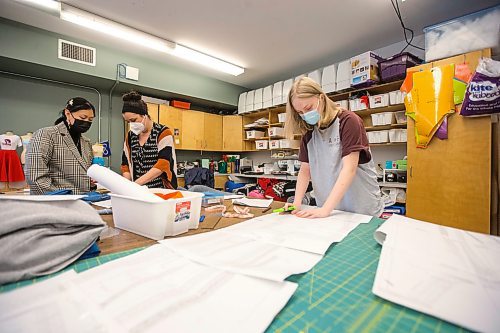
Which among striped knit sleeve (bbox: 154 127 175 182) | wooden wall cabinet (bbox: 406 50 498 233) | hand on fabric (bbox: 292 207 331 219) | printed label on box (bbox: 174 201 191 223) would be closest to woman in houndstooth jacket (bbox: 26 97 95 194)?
striped knit sleeve (bbox: 154 127 175 182)

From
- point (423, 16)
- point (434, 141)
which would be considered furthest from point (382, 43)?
point (434, 141)

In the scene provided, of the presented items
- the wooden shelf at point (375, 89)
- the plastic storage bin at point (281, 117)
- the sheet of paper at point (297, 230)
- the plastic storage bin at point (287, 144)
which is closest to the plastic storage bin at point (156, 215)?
the sheet of paper at point (297, 230)

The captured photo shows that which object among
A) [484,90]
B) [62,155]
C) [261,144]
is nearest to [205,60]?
[261,144]

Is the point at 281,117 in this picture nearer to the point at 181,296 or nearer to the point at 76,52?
the point at 76,52

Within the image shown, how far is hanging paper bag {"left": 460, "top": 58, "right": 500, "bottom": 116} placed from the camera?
2174 mm

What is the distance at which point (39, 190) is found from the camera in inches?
66.1

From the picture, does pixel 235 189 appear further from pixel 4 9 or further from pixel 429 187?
pixel 4 9

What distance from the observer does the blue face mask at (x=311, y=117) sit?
142cm

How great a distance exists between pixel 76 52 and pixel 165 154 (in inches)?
105

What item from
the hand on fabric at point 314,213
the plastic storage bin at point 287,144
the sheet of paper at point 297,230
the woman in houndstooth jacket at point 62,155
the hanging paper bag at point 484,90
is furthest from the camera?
the plastic storage bin at point 287,144

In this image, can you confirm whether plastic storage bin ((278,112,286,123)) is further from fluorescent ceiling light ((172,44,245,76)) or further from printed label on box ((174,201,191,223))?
printed label on box ((174,201,191,223))

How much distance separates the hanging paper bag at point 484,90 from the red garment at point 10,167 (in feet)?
17.1

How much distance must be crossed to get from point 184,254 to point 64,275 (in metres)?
0.26

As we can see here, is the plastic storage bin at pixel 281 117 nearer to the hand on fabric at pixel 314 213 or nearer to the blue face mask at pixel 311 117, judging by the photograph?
the blue face mask at pixel 311 117
